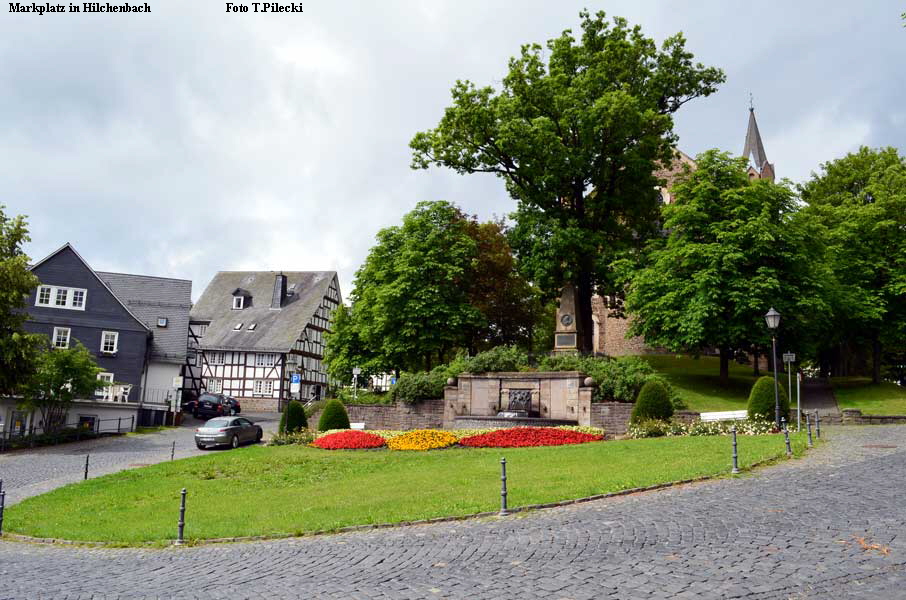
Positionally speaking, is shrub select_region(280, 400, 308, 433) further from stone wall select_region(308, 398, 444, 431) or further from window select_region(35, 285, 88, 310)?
window select_region(35, 285, 88, 310)

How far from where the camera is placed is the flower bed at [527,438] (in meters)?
25.1

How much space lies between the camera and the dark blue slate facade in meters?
44.0

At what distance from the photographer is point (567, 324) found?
120 feet

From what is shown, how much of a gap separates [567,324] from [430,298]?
722 cm

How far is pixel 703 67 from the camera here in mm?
37938

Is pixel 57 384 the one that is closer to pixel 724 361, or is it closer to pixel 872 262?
pixel 724 361

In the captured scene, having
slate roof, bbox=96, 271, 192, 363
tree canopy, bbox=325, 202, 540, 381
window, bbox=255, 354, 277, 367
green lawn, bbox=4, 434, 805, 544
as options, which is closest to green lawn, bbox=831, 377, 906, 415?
green lawn, bbox=4, 434, 805, 544

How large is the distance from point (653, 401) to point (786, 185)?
49.7ft

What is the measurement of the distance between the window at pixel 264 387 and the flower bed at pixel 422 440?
33.8m

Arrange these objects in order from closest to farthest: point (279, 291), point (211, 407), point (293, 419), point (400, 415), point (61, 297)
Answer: point (293, 419), point (400, 415), point (61, 297), point (211, 407), point (279, 291)

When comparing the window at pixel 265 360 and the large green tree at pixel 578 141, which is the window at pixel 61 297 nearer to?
the window at pixel 265 360

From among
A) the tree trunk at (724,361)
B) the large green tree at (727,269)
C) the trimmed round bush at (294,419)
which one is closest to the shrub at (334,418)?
the trimmed round bush at (294,419)

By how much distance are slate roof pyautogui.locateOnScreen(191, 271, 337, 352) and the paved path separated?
3752 centimetres

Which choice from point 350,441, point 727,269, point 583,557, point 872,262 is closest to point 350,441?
point 350,441
